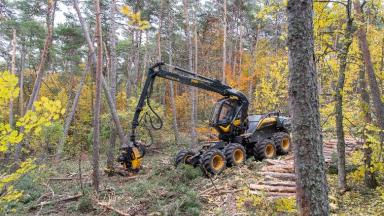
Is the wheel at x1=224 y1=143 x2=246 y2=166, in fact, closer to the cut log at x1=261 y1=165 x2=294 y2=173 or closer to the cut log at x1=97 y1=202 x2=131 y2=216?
the cut log at x1=261 y1=165 x2=294 y2=173

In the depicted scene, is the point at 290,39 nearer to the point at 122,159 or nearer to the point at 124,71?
the point at 122,159

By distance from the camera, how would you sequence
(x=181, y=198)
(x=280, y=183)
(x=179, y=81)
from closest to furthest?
(x=181, y=198)
(x=280, y=183)
(x=179, y=81)

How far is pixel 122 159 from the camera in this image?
326 inches

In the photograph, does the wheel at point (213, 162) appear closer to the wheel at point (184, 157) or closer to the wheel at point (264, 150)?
the wheel at point (184, 157)

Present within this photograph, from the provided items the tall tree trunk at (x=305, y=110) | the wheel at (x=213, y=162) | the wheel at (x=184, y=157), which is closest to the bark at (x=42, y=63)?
the wheel at (x=184, y=157)

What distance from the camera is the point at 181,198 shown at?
650cm

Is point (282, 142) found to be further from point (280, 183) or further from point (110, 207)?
point (110, 207)

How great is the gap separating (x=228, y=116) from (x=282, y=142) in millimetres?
2163

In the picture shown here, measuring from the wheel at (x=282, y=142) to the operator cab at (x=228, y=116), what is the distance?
4.55ft

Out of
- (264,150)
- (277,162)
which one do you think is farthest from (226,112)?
(277,162)

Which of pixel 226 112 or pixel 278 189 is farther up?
pixel 226 112

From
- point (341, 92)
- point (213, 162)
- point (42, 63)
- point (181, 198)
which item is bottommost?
point (181, 198)

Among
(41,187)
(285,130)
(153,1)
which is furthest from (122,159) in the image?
(153,1)

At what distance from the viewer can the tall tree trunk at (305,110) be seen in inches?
113
